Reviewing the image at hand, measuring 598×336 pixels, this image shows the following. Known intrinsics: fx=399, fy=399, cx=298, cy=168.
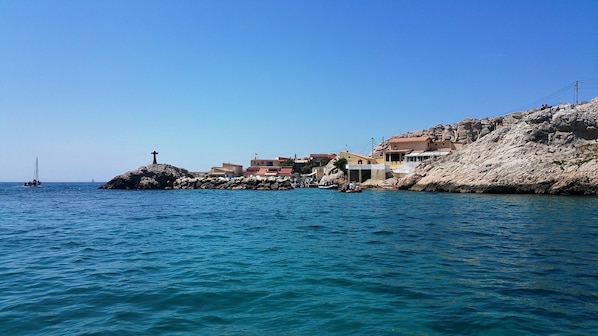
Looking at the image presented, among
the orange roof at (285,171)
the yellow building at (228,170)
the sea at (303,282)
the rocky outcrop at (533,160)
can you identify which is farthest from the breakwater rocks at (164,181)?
the sea at (303,282)

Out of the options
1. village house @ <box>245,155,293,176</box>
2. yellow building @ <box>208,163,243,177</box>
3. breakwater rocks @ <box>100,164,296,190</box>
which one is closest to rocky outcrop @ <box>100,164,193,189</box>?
breakwater rocks @ <box>100,164,296,190</box>

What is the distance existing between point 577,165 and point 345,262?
4730 centimetres

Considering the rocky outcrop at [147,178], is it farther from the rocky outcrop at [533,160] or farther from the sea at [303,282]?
the sea at [303,282]

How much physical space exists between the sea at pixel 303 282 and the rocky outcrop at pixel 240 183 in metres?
63.0

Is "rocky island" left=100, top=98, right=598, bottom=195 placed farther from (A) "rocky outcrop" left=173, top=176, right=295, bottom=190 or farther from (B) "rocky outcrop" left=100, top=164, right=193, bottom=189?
(B) "rocky outcrop" left=100, top=164, right=193, bottom=189

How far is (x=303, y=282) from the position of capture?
10289mm

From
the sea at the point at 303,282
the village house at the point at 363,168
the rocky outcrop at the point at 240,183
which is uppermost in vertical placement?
the village house at the point at 363,168

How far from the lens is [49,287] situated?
33.0 ft

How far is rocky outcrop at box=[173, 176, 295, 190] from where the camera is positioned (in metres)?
83.2

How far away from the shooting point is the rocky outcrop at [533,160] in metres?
47.5

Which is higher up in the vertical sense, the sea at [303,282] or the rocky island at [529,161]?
the rocky island at [529,161]

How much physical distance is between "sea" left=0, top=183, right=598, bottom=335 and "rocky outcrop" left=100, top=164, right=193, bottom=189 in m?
72.4

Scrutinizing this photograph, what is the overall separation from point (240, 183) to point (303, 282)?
7810 centimetres

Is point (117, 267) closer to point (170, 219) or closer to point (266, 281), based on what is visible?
point (266, 281)
